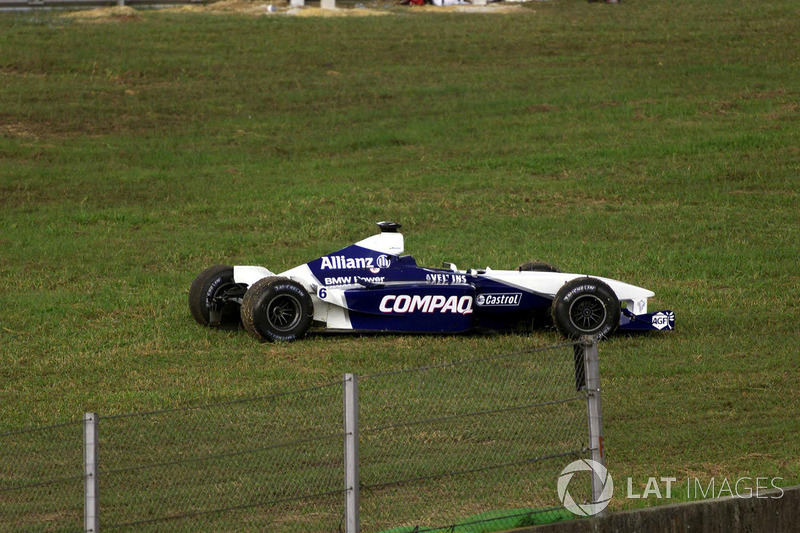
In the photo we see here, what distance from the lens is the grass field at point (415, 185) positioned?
489 inches

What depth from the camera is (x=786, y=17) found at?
128 ft

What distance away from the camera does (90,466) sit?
6734mm

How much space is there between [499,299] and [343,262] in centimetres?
192

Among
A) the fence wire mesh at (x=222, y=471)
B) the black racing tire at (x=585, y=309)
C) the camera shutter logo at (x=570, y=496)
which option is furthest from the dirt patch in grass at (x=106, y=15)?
the camera shutter logo at (x=570, y=496)

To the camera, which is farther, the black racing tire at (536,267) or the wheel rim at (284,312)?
the black racing tire at (536,267)

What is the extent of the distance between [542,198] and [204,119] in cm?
960

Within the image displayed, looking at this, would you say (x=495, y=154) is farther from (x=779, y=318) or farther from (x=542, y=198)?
(x=779, y=318)

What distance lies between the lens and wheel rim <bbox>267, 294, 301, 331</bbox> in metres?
13.9

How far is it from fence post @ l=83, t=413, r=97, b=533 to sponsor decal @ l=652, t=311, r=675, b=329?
28.7 feet

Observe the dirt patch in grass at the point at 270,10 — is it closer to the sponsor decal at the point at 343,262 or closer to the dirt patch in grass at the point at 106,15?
the dirt patch in grass at the point at 106,15

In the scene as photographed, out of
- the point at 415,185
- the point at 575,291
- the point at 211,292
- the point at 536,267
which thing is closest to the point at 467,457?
the point at 575,291

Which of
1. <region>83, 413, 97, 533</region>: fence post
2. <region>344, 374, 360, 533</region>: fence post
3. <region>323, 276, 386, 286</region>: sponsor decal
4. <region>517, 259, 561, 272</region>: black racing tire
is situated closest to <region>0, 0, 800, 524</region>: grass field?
<region>323, 276, 386, 286</region>: sponsor decal

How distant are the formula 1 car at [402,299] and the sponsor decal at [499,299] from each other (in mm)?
12

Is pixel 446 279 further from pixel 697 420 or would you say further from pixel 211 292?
pixel 697 420
